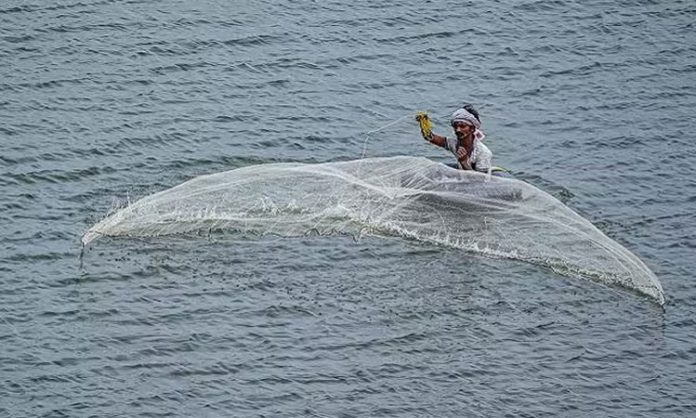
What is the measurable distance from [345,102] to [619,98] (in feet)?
17.8

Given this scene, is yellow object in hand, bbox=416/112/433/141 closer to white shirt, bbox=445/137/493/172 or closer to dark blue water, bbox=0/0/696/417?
white shirt, bbox=445/137/493/172

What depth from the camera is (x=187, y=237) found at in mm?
21734

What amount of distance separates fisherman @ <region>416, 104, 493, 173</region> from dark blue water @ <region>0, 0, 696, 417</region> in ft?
6.22

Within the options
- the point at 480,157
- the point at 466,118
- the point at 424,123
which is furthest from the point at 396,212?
the point at 466,118

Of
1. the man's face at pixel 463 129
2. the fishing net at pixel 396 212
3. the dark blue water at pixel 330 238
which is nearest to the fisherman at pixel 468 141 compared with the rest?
the man's face at pixel 463 129

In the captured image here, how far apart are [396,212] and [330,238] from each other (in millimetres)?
1138

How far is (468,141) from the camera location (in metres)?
23.4

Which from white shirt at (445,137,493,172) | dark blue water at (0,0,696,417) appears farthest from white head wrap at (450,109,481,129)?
dark blue water at (0,0,696,417)

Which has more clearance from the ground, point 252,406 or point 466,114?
point 466,114

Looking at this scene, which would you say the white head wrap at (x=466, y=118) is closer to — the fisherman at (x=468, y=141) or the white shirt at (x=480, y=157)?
the fisherman at (x=468, y=141)

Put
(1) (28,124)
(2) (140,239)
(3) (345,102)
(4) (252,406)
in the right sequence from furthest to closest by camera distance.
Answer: (3) (345,102), (1) (28,124), (2) (140,239), (4) (252,406)

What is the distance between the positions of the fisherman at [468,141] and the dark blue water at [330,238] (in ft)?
6.22

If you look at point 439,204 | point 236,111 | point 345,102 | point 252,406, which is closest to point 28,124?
point 236,111

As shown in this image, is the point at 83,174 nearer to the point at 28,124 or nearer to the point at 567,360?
the point at 28,124
